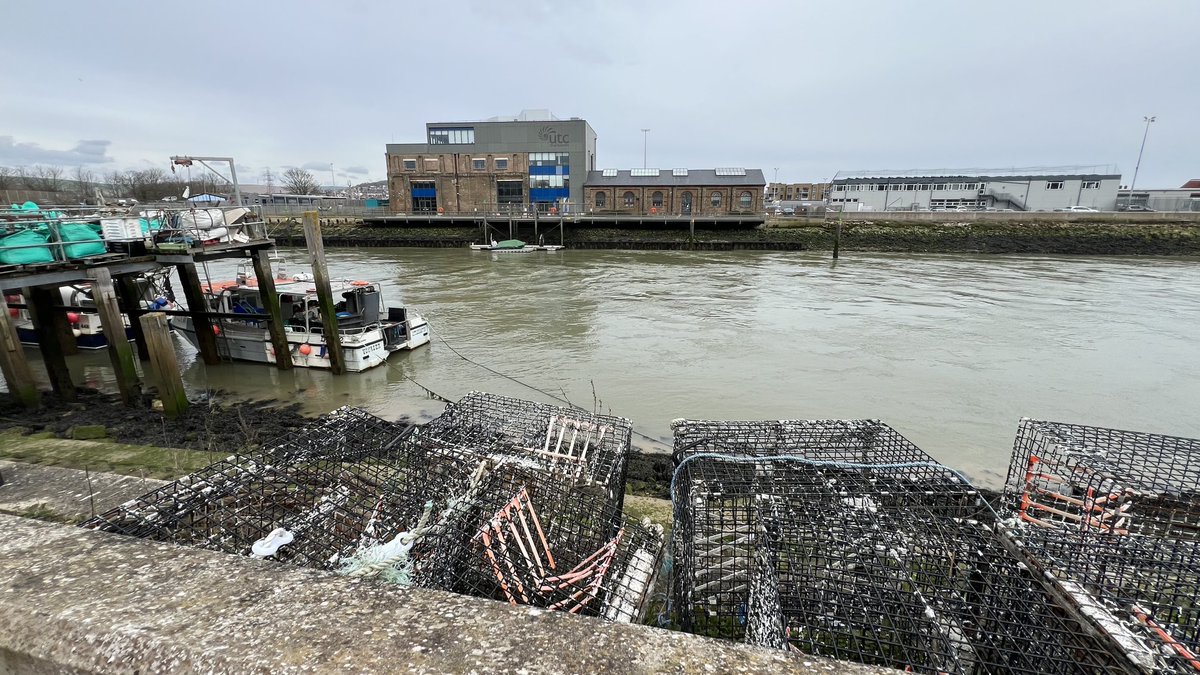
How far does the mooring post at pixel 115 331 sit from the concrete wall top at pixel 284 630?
9460 millimetres

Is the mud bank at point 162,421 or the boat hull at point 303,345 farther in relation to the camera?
the boat hull at point 303,345

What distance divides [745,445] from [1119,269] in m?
35.4

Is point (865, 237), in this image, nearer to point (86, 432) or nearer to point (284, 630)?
point (86, 432)

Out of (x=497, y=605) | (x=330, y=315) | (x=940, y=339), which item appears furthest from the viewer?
(x=940, y=339)

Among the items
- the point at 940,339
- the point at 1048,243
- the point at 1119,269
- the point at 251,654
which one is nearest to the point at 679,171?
the point at 1048,243

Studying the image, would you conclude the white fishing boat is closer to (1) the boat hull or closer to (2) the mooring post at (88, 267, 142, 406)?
(1) the boat hull

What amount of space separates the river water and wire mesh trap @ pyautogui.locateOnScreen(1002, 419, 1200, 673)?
317cm

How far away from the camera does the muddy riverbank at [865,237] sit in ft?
115

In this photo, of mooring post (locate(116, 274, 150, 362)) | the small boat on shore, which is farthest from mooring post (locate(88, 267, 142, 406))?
the small boat on shore

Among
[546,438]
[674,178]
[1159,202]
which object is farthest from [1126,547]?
[1159,202]

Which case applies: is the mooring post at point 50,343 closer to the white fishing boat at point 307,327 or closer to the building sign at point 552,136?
the white fishing boat at point 307,327

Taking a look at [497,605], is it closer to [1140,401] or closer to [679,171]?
[1140,401]

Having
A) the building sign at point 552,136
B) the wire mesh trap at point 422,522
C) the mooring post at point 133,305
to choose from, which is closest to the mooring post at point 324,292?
the mooring post at point 133,305

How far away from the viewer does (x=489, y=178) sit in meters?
53.1
